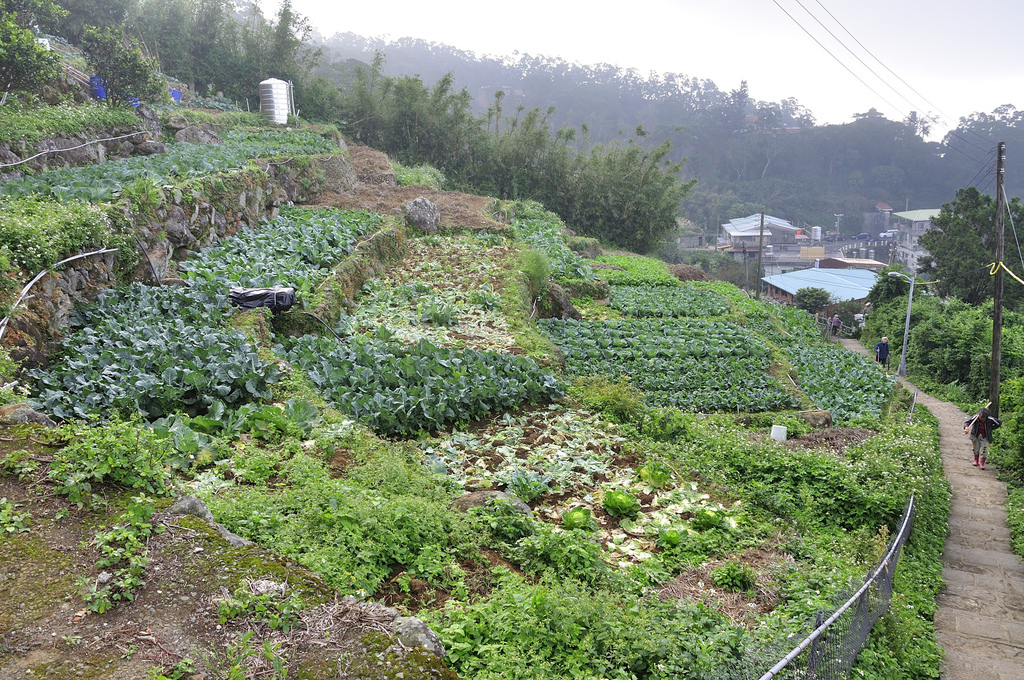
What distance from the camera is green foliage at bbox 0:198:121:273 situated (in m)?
6.98

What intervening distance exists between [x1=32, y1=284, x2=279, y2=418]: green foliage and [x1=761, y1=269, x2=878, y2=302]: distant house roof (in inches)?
1578

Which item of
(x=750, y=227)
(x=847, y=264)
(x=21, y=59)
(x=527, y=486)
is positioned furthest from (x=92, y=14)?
(x=847, y=264)

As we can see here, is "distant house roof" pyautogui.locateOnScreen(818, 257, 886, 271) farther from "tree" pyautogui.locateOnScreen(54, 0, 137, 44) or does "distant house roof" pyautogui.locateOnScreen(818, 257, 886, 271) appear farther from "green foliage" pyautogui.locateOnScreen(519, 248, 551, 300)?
"tree" pyautogui.locateOnScreen(54, 0, 137, 44)

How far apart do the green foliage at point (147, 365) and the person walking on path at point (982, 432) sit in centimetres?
1402

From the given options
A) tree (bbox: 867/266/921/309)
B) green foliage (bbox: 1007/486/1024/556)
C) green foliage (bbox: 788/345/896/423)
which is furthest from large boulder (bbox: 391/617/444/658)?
tree (bbox: 867/266/921/309)

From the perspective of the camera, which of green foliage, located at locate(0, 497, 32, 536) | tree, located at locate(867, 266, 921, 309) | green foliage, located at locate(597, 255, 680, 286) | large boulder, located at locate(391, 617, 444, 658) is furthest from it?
tree, located at locate(867, 266, 921, 309)

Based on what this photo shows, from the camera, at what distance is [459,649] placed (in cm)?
370

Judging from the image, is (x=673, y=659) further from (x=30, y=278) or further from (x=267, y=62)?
(x=267, y=62)

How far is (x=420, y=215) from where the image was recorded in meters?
18.0

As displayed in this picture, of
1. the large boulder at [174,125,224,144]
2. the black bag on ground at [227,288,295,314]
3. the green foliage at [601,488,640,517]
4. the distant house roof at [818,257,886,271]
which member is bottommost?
the green foliage at [601,488,640,517]

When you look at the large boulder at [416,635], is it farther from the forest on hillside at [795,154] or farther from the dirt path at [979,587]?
the forest on hillside at [795,154]

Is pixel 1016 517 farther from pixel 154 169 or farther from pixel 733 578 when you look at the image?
pixel 154 169

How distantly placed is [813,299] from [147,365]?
3996 cm

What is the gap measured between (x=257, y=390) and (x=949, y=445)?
15.9 m
